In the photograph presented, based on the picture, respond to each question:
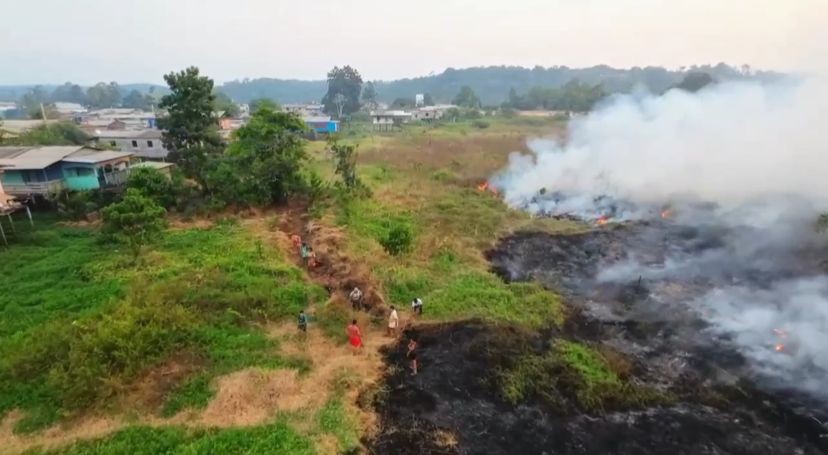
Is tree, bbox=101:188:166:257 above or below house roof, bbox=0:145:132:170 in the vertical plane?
below

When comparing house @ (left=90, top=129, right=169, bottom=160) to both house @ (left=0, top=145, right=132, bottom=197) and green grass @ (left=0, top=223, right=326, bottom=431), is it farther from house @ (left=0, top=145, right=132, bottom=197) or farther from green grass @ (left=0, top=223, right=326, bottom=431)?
green grass @ (left=0, top=223, right=326, bottom=431)

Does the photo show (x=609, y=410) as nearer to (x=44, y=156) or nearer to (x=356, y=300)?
(x=356, y=300)

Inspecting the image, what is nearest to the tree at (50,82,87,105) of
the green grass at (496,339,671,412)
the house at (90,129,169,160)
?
the house at (90,129,169,160)

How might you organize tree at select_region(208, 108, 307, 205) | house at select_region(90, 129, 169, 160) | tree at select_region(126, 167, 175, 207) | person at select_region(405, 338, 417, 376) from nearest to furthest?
person at select_region(405, 338, 417, 376) → tree at select_region(126, 167, 175, 207) → tree at select_region(208, 108, 307, 205) → house at select_region(90, 129, 169, 160)

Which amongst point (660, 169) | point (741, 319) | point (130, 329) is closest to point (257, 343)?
point (130, 329)

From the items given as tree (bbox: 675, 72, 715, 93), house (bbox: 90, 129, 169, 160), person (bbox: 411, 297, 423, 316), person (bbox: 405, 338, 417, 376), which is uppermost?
tree (bbox: 675, 72, 715, 93)
